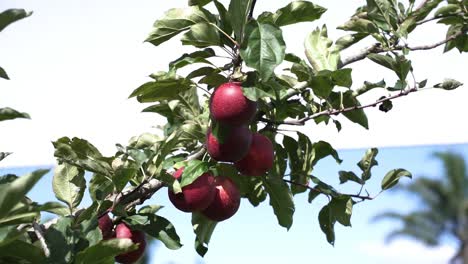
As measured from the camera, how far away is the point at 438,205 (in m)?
20.9

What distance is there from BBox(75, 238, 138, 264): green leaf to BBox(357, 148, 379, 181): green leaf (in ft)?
3.26

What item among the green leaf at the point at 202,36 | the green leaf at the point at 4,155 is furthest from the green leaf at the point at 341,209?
the green leaf at the point at 4,155

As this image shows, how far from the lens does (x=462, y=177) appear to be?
20.6 meters

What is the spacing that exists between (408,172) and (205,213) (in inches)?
26.3

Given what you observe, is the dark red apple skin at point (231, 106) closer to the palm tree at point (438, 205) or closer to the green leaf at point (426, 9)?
the green leaf at point (426, 9)

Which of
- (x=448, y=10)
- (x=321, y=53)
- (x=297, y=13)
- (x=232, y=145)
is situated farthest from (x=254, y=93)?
(x=448, y=10)

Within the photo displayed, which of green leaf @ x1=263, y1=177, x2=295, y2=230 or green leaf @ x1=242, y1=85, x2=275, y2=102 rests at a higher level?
green leaf @ x1=242, y1=85, x2=275, y2=102

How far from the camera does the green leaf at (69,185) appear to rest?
1741mm

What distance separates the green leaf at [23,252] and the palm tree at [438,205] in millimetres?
19567

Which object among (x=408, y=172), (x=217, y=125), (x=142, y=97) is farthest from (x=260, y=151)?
(x=408, y=172)

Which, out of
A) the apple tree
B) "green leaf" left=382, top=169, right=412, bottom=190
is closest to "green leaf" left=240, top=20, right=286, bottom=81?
the apple tree

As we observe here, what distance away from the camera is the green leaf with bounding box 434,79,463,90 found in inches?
68.5

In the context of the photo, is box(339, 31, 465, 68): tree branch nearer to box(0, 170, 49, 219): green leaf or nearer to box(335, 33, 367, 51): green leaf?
box(335, 33, 367, 51): green leaf

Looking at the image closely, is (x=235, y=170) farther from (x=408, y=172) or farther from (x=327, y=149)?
(x=408, y=172)
